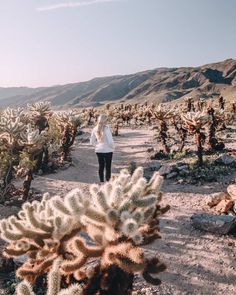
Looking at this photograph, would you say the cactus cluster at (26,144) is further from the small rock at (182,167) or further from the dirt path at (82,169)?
the small rock at (182,167)

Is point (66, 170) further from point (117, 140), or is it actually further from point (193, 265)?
point (117, 140)

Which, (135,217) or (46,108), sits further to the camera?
(46,108)

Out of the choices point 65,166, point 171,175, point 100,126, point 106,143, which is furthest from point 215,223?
point 65,166

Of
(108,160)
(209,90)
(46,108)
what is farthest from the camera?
(209,90)

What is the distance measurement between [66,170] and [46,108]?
282 cm

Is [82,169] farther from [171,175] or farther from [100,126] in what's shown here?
[100,126]

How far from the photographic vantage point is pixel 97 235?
396 cm

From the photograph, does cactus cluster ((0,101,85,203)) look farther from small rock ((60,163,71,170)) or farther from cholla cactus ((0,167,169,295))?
cholla cactus ((0,167,169,295))

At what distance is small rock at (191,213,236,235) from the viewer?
8.13m

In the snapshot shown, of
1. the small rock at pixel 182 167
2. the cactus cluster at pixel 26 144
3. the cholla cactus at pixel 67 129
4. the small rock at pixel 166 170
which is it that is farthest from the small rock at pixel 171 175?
the cholla cactus at pixel 67 129

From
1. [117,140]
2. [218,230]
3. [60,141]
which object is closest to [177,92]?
[117,140]

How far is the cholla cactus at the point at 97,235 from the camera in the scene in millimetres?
3792

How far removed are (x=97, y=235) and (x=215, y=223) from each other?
4778mm

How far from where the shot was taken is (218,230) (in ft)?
26.8
